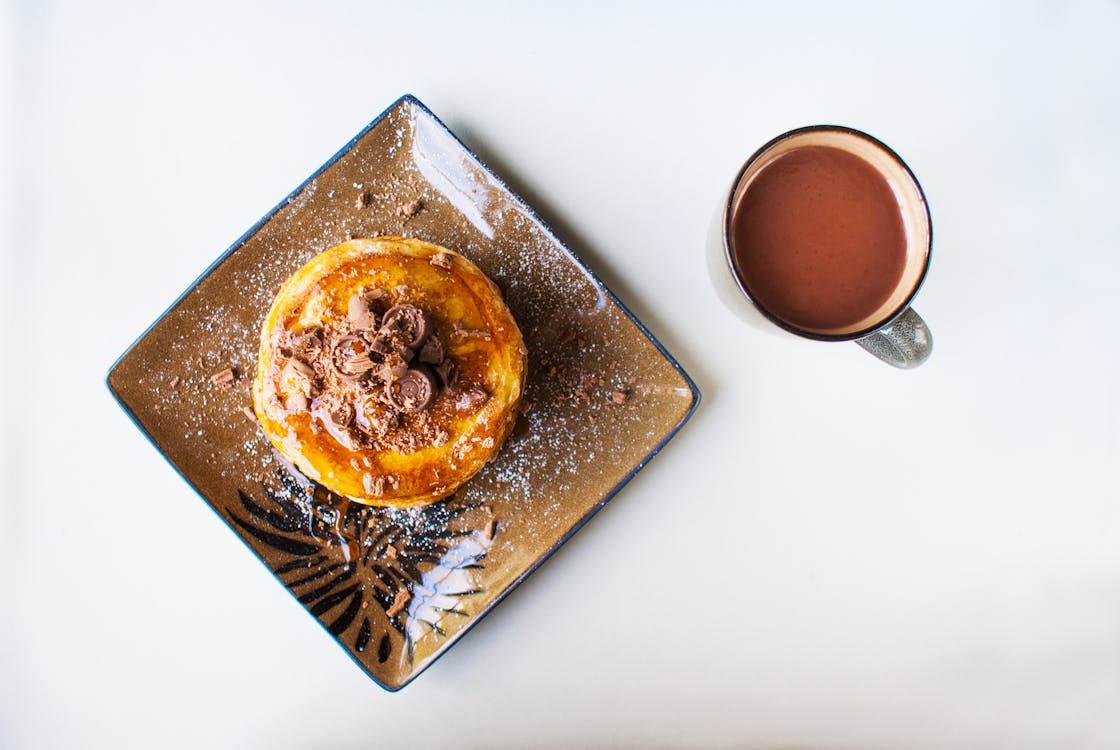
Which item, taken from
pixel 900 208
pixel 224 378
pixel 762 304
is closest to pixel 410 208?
pixel 224 378

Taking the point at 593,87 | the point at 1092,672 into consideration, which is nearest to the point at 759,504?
the point at 1092,672

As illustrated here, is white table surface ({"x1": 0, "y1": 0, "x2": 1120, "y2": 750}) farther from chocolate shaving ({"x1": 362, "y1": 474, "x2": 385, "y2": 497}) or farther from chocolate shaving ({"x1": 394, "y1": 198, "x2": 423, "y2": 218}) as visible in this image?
chocolate shaving ({"x1": 362, "y1": 474, "x2": 385, "y2": 497})

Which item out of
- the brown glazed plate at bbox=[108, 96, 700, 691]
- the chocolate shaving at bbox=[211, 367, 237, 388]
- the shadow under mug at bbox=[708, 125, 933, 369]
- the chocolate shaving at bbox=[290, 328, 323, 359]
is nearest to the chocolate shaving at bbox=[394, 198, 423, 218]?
the brown glazed plate at bbox=[108, 96, 700, 691]

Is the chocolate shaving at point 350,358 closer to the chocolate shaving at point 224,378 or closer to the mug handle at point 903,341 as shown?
the chocolate shaving at point 224,378

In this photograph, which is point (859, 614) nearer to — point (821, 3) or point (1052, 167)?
point (1052, 167)

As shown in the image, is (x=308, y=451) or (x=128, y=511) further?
(x=128, y=511)

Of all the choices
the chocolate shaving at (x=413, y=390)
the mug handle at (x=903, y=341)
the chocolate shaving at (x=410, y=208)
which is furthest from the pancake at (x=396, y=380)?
the mug handle at (x=903, y=341)
